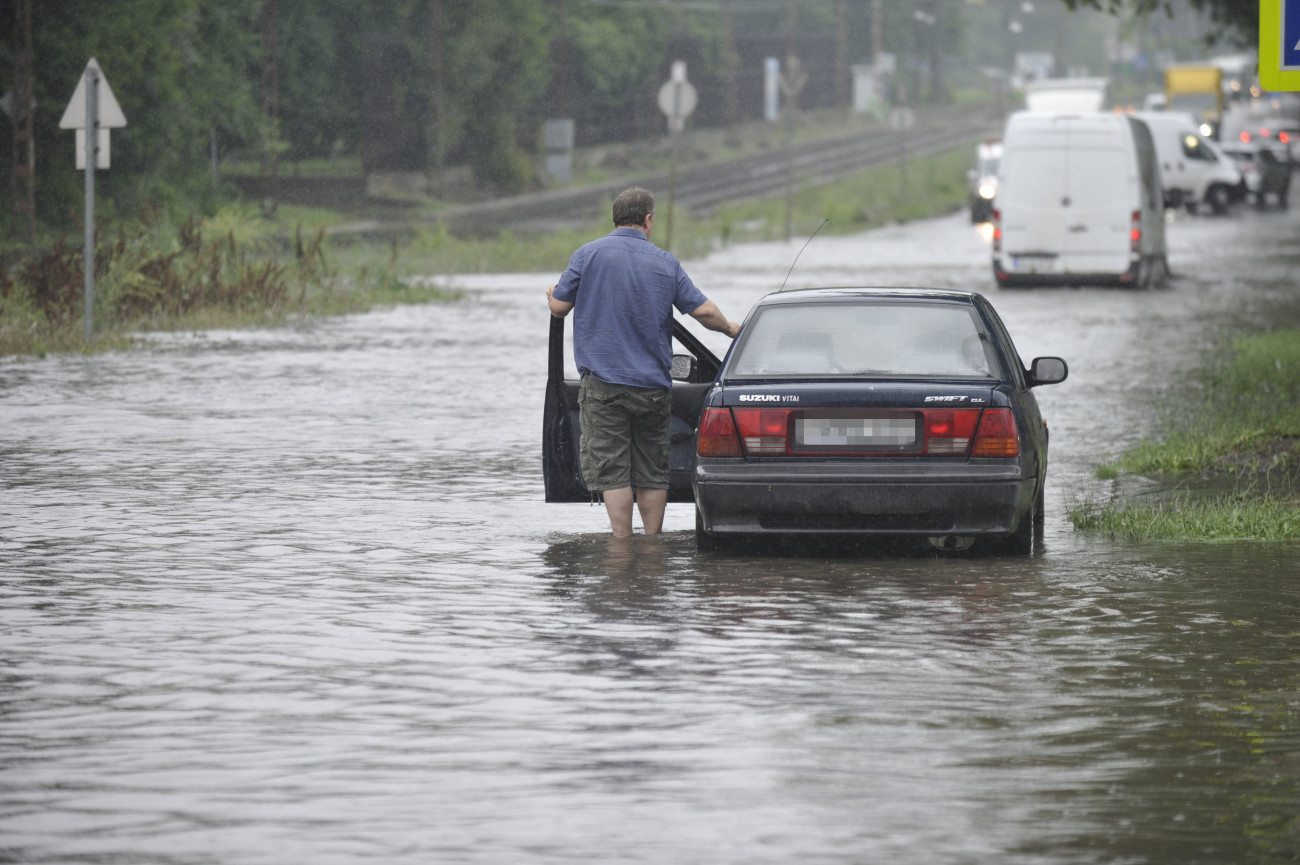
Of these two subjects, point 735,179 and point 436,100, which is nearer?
point 436,100

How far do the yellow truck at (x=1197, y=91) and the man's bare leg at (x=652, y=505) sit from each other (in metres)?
72.9

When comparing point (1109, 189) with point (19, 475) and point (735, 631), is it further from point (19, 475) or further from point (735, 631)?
point (735, 631)

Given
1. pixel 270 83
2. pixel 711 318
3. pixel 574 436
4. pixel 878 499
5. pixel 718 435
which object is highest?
pixel 270 83

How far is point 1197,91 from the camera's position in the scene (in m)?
81.9

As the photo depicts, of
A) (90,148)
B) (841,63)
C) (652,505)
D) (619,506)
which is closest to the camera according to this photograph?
(619,506)

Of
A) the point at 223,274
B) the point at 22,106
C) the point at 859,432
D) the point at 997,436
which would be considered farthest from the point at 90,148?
the point at 22,106

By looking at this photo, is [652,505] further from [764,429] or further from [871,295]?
[871,295]

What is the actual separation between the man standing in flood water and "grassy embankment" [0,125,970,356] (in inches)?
486

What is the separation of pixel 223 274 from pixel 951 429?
65.7 ft

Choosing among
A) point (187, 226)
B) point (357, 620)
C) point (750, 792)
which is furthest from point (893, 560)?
point (187, 226)

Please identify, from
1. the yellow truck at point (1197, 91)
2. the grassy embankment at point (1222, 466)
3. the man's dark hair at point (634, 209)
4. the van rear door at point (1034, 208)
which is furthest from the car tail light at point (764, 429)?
the yellow truck at point (1197, 91)

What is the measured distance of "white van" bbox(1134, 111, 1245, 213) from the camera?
51.3 m

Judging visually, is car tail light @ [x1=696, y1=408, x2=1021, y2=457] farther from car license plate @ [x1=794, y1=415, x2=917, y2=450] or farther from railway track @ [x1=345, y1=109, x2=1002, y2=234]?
railway track @ [x1=345, y1=109, x2=1002, y2=234]

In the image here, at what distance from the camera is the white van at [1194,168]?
51.3m
